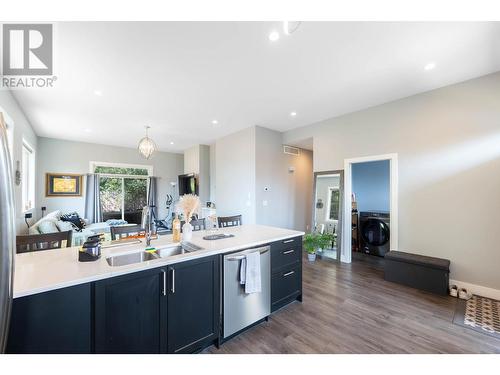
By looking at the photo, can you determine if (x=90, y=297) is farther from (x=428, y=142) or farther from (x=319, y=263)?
(x=428, y=142)

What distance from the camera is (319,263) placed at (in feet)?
13.4

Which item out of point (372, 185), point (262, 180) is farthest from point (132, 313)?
point (372, 185)

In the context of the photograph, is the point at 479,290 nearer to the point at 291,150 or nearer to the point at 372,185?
the point at 372,185

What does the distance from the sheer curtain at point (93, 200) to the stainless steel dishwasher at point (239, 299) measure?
6.40 metres

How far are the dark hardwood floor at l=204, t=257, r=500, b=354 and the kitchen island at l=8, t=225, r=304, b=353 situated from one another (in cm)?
43

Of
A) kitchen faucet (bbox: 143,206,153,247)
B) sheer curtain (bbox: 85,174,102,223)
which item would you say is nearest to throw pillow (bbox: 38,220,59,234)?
sheer curtain (bbox: 85,174,102,223)

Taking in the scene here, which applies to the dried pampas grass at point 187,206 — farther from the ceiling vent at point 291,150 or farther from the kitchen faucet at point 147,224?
the ceiling vent at point 291,150

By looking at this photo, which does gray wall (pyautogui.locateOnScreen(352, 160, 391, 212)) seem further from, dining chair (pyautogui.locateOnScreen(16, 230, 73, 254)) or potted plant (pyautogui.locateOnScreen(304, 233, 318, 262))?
dining chair (pyautogui.locateOnScreen(16, 230, 73, 254))

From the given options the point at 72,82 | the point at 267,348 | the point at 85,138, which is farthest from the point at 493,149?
the point at 85,138

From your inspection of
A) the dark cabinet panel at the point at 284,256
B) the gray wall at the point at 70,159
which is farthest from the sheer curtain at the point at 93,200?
the dark cabinet panel at the point at 284,256

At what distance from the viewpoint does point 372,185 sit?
5000mm
